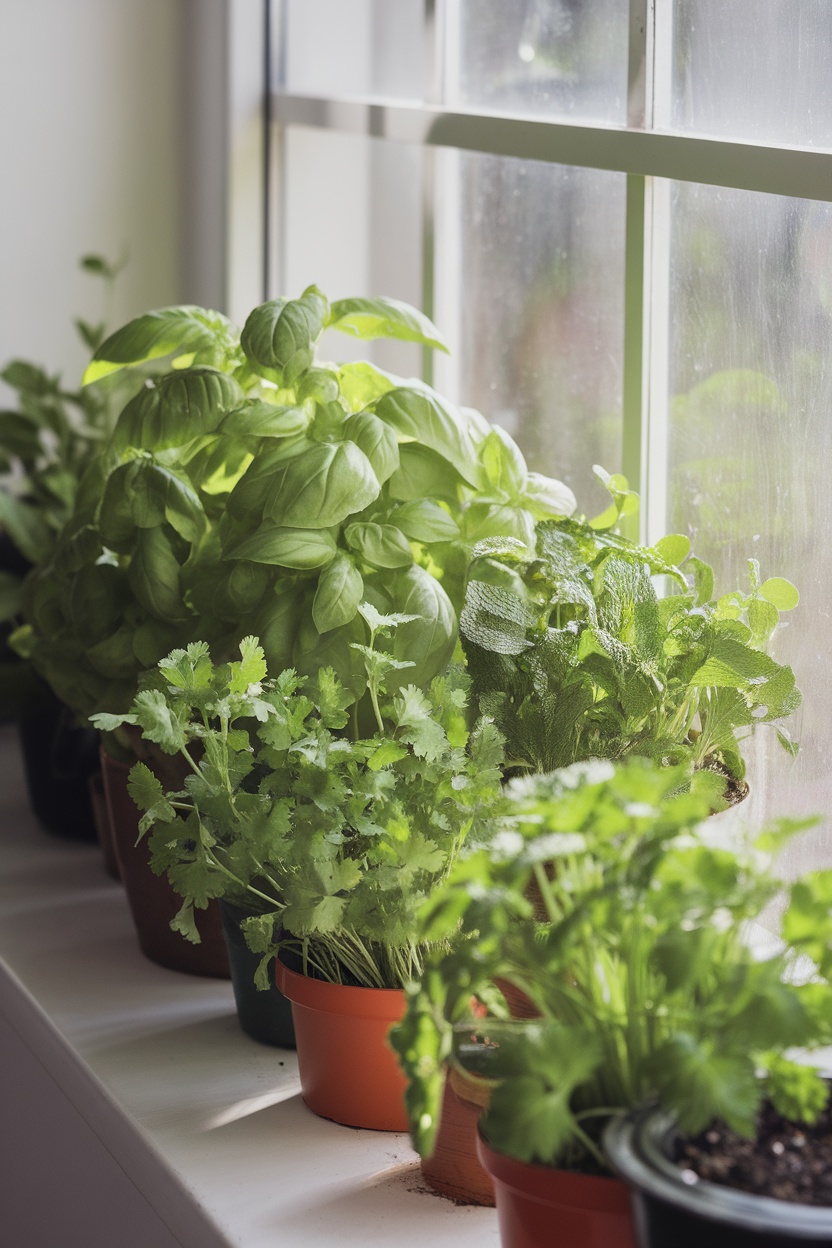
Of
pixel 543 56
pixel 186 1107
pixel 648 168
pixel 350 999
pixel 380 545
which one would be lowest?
pixel 186 1107

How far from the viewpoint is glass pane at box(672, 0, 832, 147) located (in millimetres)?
771

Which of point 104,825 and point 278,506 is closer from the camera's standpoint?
point 278,506

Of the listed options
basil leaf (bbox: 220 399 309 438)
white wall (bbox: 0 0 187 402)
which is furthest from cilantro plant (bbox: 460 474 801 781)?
white wall (bbox: 0 0 187 402)

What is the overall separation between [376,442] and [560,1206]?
465 mm

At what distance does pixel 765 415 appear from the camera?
0.84 metres

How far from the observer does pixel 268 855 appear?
650 millimetres

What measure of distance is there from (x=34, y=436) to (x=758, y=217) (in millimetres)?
817

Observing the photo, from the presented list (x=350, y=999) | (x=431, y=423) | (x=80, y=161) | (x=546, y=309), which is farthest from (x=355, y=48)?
(x=350, y=999)

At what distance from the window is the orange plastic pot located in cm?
31

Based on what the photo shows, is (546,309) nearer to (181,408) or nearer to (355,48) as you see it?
(181,408)

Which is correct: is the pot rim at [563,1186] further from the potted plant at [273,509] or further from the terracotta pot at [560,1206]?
the potted plant at [273,509]

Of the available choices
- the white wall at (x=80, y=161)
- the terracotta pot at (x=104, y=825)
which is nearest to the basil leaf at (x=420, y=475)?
the terracotta pot at (x=104, y=825)

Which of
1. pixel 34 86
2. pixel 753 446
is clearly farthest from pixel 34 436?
pixel 753 446

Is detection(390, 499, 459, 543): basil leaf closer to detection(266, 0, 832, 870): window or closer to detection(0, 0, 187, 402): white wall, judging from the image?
detection(266, 0, 832, 870): window
